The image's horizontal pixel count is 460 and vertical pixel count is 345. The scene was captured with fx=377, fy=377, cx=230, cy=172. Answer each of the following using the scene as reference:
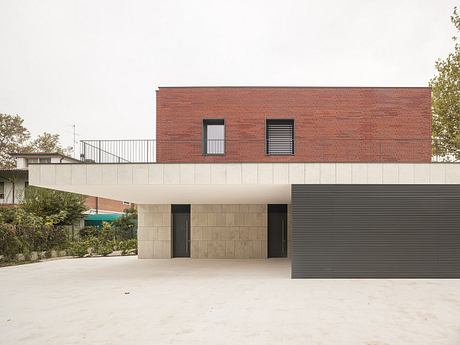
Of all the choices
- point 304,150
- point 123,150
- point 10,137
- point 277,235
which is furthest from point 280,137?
point 10,137

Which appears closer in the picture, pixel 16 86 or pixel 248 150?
pixel 248 150

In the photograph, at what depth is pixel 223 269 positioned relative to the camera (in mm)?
13531

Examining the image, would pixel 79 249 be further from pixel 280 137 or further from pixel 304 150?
pixel 304 150

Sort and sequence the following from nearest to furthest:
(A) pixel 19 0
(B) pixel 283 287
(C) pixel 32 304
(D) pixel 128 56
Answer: (C) pixel 32 304 → (B) pixel 283 287 → (A) pixel 19 0 → (D) pixel 128 56

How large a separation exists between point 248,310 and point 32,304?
4.91m

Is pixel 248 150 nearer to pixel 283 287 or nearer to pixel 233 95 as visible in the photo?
pixel 233 95

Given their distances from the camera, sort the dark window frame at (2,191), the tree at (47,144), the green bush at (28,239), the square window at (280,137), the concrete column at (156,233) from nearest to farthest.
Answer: the square window at (280,137), the green bush at (28,239), the concrete column at (156,233), the dark window frame at (2,191), the tree at (47,144)

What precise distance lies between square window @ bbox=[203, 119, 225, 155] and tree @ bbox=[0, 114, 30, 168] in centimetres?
2810

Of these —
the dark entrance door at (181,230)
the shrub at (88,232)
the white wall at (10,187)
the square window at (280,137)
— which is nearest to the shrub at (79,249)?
the shrub at (88,232)

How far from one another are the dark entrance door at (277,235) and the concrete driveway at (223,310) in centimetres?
432

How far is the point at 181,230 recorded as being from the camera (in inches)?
685

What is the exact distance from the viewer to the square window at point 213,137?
649 inches

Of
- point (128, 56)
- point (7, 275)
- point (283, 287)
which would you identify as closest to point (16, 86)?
point (128, 56)

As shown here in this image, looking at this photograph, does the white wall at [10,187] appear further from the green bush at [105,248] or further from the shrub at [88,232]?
the green bush at [105,248]
